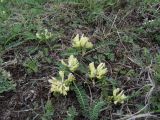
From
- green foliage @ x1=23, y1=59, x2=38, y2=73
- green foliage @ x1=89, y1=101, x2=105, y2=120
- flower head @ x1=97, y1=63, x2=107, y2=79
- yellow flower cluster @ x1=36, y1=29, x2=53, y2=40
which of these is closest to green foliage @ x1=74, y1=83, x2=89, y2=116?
green foliage @ x1=89, y1=101, x2=105, y2=120

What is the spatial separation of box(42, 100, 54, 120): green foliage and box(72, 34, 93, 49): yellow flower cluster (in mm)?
545

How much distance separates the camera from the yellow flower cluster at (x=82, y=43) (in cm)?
281

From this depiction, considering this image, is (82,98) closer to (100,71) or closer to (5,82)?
(100,71)

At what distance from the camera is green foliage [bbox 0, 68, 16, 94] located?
2.60 meters

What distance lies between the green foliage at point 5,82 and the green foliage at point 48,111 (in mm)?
299

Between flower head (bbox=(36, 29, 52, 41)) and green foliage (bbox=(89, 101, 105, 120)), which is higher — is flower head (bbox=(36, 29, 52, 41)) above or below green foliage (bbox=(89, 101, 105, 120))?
above

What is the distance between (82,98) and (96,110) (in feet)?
0.45

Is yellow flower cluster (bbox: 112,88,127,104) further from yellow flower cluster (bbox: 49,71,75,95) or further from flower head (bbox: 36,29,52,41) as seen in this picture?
flower head (bbox: 36,29,52,41)

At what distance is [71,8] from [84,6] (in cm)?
11

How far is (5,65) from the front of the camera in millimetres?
2787

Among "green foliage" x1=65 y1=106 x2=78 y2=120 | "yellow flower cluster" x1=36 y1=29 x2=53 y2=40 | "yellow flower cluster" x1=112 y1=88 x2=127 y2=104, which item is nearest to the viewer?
"green foliage" x1=65 y1=106 x2=78 y2=120

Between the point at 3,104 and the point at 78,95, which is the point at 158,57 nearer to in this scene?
the point at 78,95

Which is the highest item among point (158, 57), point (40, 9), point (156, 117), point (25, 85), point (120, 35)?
point (40, 9)

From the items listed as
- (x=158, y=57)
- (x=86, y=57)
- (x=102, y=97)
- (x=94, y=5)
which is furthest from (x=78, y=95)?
(x=94, y=5)
